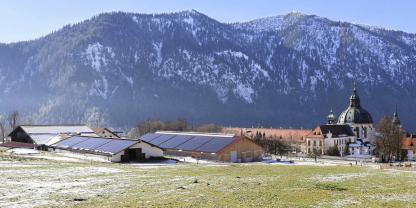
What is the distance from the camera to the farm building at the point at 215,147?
345 ft

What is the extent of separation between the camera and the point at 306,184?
54.0 metres

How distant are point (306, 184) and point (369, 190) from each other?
21.0ft

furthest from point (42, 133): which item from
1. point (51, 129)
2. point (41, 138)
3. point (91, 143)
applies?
point (91, 143)

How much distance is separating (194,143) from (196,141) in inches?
51.1

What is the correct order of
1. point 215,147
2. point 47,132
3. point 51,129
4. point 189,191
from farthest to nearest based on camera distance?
point 51,129, point 47,132, point 215,147, point 189,191

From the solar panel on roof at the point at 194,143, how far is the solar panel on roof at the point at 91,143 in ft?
54.8

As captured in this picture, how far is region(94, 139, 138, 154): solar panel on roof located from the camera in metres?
92.8

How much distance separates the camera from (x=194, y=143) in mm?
112375

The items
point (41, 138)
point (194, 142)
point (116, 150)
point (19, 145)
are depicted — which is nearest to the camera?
point (116, 150)

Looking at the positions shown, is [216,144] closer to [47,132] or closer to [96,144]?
[96,144]

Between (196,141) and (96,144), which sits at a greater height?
(196,141)

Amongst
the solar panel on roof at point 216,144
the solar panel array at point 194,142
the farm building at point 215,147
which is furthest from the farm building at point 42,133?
the solar panel on roof at point 216,144

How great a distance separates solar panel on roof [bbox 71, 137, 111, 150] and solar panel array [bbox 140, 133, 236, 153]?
16.0 metres

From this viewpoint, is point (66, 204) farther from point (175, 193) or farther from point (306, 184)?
point (306, 184)
